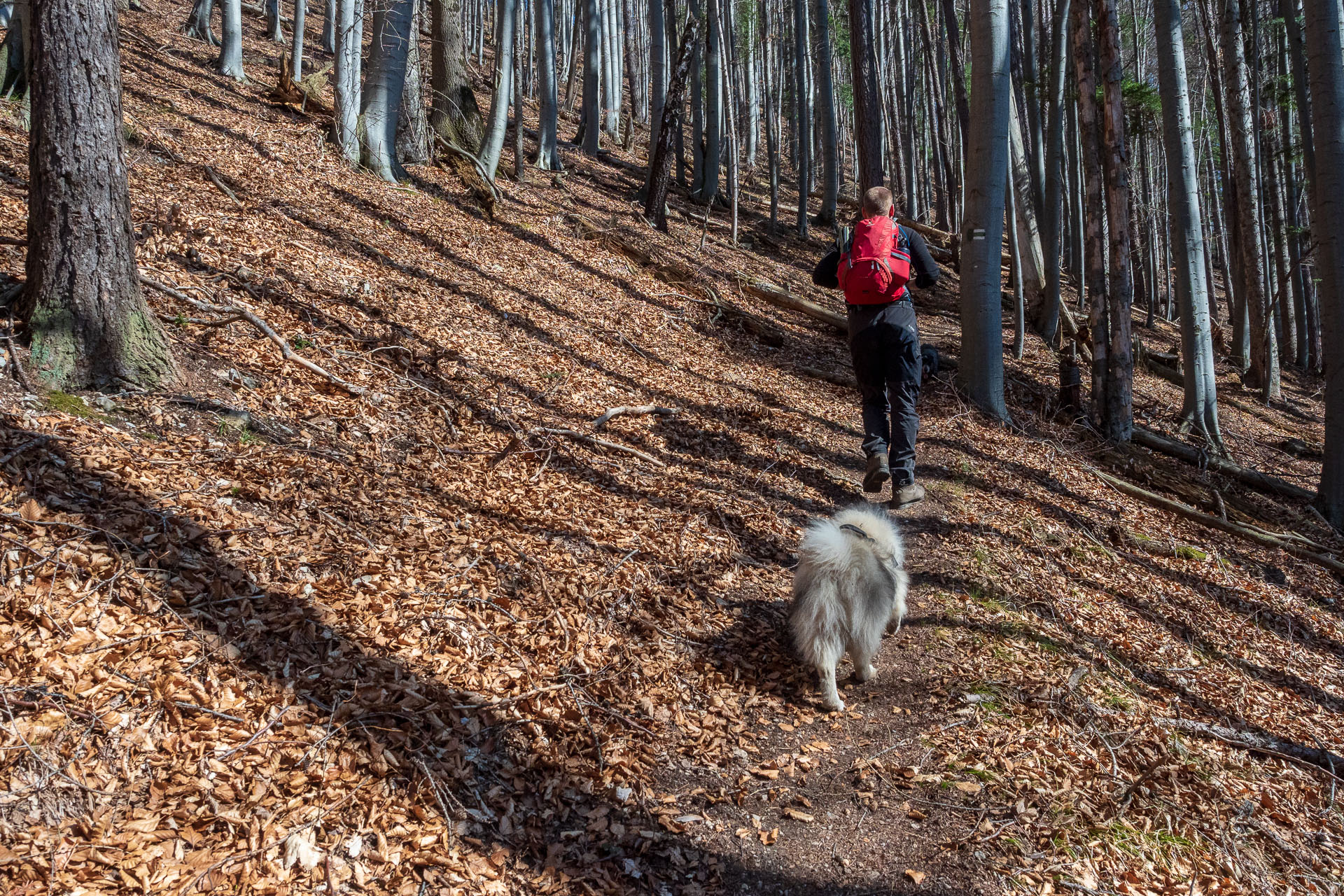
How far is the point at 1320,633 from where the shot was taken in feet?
21.7

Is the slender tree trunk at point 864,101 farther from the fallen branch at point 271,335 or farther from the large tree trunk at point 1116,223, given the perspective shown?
the fallen branch at point 271,335

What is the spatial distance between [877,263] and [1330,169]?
20.3 ft

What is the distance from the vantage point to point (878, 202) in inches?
223

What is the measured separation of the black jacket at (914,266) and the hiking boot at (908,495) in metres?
1.51

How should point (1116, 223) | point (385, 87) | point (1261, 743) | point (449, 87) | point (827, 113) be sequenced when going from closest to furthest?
point (1261, 743) < point (1116, 223) < point (385, 87) < point (449, 87) < point (827, 113)

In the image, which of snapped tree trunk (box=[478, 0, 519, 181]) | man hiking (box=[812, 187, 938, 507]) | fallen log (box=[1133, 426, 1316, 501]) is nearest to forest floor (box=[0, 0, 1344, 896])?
man hiking (box=[812, 187, 938, 507])

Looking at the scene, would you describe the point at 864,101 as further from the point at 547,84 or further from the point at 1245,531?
the point at 1245,531

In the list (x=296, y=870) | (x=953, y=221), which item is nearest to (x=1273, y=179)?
(x=953, y=221)

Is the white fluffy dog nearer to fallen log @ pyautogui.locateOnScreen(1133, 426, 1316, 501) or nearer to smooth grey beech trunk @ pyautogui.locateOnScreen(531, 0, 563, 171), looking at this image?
fallen log @ pyautogui.locateOnScreen(1133, 426, 1316, 501)

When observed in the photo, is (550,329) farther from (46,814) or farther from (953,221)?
(953,221)

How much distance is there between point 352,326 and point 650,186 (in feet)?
30.8

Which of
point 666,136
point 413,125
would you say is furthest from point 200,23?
point 666,136

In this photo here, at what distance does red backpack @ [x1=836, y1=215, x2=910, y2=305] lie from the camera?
18.3 ft

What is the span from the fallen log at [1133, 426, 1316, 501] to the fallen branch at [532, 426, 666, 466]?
6.86m
